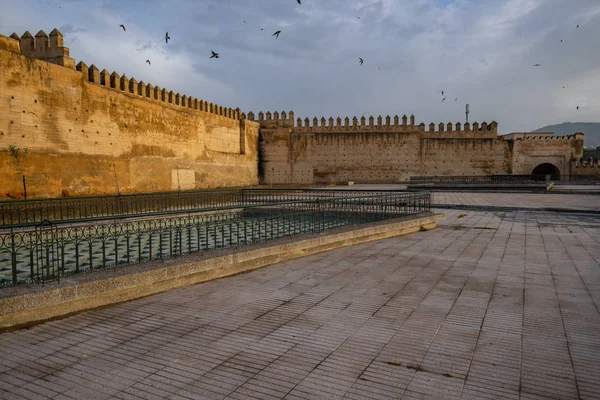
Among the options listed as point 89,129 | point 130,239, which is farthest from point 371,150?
point 130,239

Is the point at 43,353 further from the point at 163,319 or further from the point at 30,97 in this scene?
the point at 30,97

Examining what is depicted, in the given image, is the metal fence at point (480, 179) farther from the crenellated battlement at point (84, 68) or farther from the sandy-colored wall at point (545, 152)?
the crenellated battlement at point (84, 68)

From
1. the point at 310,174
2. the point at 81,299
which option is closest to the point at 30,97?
the point at 81,299

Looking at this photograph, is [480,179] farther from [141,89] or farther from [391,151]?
[141,89]

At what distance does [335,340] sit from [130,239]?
7.32 meters

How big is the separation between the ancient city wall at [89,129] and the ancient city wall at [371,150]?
722 centimetres

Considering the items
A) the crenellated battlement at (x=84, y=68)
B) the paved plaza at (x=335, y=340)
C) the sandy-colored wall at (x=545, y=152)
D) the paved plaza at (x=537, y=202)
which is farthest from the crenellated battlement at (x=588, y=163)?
the paved plaza at (x=335, y=340)

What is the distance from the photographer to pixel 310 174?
3312 cm

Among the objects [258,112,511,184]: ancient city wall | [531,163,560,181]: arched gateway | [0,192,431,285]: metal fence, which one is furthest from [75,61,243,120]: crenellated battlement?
[531,163,560,181]: arched gateway

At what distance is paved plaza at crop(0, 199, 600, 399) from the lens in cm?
261

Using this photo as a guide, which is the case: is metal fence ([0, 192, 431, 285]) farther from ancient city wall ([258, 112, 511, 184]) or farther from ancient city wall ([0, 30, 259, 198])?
ancient city wall ([258, 112, 511, 184])

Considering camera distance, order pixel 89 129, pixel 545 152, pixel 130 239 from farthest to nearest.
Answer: pixel 545 152 < pixel 89 129 < pixel 130 239

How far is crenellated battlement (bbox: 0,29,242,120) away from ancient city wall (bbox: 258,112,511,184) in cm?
1015

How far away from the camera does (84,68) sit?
57.3ft
